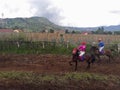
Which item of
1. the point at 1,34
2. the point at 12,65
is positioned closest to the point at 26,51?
the point at 12,65

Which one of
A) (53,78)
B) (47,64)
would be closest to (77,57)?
(47,64)

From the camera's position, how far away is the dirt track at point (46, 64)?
22281 mm

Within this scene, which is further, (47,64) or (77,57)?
(47,64)

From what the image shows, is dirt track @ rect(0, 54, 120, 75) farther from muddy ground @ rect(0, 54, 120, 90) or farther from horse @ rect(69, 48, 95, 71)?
horse @ rect(69, 48, 95, 71)

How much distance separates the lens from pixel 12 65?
24.9 meters

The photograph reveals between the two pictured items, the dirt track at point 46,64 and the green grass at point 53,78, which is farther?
the dirt track at point 46,64

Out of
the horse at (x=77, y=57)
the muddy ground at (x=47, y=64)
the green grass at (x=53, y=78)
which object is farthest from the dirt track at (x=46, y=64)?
the green grass at (x=53, y=78)

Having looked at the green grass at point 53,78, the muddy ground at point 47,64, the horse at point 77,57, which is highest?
the horse at point 77,57

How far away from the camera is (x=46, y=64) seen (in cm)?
2528

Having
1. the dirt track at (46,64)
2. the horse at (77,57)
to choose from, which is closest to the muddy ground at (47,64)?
the dirt track at (46,64)

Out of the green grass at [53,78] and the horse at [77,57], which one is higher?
the horse at [77,57]

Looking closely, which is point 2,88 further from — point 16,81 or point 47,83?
point 47,83

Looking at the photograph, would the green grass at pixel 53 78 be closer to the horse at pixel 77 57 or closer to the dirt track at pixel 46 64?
the dirt track at pixel 46 64

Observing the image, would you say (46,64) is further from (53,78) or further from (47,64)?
(53,78)
